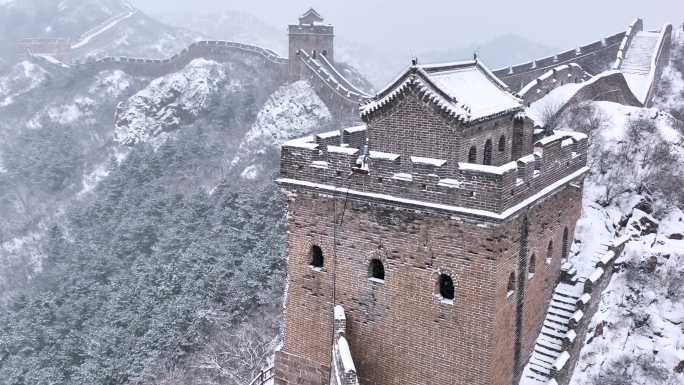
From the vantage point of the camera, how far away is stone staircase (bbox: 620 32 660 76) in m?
37.7

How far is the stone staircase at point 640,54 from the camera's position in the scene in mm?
37688

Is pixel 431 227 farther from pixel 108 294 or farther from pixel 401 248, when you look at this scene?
pixel 108 294

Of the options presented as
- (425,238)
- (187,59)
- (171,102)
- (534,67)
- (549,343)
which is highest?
(187,59)

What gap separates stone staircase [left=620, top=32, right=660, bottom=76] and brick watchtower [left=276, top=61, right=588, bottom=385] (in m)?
26.2

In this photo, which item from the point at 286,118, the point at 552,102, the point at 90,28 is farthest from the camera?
the point at 90,28

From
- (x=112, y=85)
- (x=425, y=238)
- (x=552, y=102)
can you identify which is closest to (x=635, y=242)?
(x=552, y=102)

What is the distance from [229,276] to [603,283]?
26039mm

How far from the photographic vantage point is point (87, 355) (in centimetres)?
3894

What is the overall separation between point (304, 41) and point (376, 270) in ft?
148

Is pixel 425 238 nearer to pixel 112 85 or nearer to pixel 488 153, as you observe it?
pixel 488 153

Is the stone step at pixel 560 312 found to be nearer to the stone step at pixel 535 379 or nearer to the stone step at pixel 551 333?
the stone step at pixel 551 333

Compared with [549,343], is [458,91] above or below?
above

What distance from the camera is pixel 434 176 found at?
1191 cm

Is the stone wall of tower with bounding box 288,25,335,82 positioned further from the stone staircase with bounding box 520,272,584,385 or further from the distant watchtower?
the stone staircase with bounding box 520,272,584,385
